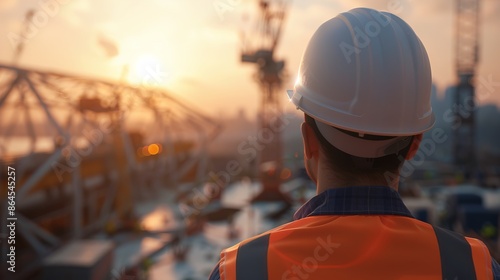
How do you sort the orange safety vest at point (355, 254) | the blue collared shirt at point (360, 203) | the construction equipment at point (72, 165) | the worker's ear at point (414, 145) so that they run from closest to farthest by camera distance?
the orange safety vest at point (355, 254) → the blue collared shirt at point (360, 203) → the worker's ear at point (414, 145) → the construction equipment at point (72, 165)

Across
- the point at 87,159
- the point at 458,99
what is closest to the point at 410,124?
the point at 87,159

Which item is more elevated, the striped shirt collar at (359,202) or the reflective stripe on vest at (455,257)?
the striped shirt collar at (359,202)

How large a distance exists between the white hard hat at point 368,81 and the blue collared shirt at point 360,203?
0.16 m

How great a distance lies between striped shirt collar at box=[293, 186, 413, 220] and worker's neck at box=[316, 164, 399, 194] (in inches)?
2.0

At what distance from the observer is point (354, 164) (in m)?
1.41

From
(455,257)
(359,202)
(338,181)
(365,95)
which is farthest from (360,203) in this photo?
(365,95)

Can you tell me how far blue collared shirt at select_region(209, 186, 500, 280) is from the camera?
1256mm

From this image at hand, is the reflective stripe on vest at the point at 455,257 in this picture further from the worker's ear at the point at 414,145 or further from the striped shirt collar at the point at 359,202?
the worker's ear at the point at 414,145

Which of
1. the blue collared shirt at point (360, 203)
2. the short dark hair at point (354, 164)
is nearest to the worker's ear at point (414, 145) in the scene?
the short dark hair at point (354, 164)

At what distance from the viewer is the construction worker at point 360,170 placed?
113 centimetres

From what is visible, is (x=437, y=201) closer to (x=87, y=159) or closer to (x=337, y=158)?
(x=87, y=159)

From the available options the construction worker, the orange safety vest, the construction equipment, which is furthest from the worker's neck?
the construction equipment

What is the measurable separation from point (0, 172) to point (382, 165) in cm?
1377

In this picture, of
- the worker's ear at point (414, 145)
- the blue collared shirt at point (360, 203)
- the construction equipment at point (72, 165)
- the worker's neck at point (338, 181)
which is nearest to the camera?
the blue collared shirt at point (360, 203)
